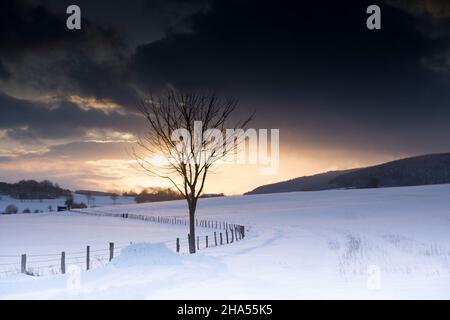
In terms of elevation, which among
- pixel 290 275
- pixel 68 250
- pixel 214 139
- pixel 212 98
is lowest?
pixel 68 250

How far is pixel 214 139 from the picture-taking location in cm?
2147

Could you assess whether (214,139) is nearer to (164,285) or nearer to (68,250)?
(164,285)

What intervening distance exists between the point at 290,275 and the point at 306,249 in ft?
28.7

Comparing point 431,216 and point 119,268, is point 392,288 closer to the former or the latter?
point 119,268

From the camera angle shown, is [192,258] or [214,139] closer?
[192,258]

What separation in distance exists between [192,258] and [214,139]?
29.9 ft

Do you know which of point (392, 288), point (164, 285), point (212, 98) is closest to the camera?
point (392, 288)

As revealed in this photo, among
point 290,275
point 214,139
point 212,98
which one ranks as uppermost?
point 212,98

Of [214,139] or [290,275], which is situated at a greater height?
[214,139]

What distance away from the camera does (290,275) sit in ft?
37.6

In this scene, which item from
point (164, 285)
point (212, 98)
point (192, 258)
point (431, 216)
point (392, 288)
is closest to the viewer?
point (392, 288)
